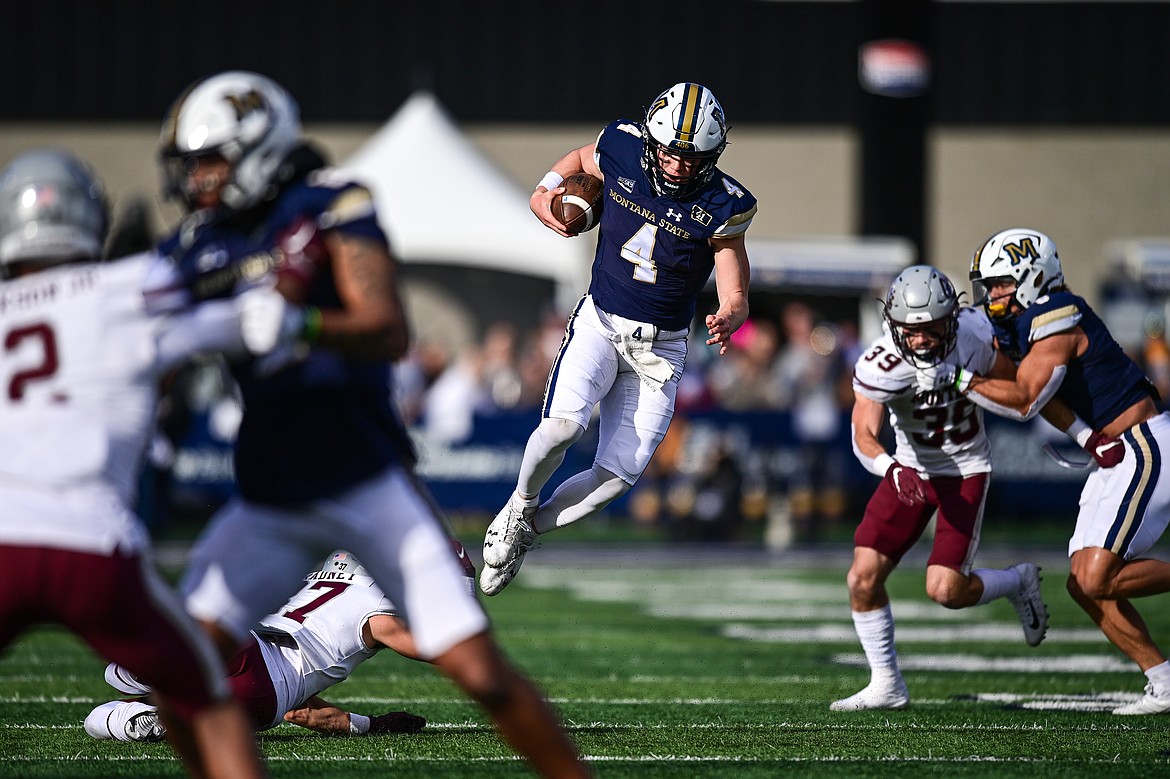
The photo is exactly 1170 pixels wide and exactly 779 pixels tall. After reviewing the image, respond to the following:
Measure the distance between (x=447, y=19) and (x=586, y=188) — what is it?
59.2 ft

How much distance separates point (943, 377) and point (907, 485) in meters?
0.52

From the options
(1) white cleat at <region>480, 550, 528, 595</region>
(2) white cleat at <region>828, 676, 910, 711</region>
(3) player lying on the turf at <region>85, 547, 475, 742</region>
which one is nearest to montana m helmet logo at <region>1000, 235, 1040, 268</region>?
(2) white cleat at <region>828, 676, 910, 711</region>

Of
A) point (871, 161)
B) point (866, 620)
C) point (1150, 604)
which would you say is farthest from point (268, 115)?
point (871, 161)

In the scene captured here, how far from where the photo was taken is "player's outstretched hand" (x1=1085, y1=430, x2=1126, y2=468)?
6.42 metres

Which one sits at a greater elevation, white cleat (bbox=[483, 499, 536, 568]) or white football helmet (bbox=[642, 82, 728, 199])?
white football helmet (bbox=[642, 82, 728, 199])

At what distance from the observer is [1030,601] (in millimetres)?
6969

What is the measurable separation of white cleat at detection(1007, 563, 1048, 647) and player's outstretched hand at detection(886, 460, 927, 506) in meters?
0.71

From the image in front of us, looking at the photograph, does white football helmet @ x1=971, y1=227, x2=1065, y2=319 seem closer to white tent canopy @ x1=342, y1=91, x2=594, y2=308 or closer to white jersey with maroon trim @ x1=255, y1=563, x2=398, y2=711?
white jersey with maroon trim @ x1=255, y1=563, x2=398, y2=711

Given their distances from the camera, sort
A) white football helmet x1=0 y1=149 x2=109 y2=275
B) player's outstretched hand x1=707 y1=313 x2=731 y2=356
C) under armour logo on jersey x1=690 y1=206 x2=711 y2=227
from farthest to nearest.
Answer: under armour logo on jersey x1=690 y1=206 x2=711 y2=227 < player's outstretched hand x1=707 y1=313 x2=731 y2=356 < white football helmet x1=0 y1=149 x2=109 y2=275

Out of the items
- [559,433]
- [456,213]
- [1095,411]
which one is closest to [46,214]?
[559,433]

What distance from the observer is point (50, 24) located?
76.0 ft

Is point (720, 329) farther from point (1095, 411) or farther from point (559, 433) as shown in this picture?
point (1095, 411)

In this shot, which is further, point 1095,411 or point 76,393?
point 1095,411

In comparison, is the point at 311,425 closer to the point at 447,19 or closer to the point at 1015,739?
the point at 1015,739
